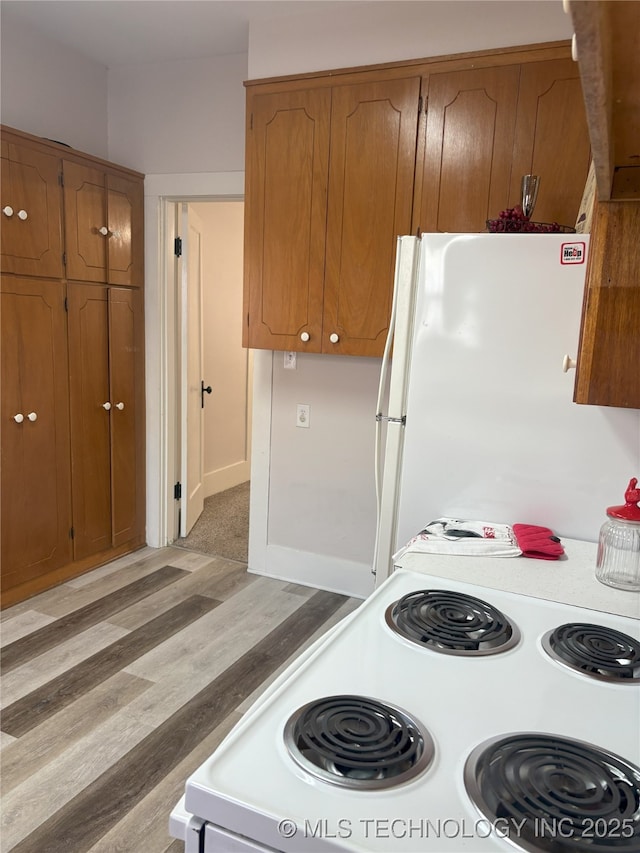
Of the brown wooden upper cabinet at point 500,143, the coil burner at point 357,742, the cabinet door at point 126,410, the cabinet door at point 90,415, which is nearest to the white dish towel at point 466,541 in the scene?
the coil burner at point 357,742

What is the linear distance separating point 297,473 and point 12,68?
257 centimetres

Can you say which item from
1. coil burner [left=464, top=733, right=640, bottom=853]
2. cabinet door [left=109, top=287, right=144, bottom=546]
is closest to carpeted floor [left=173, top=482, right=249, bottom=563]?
cabinet door [left=109, top=287, right=144, bottom=546]

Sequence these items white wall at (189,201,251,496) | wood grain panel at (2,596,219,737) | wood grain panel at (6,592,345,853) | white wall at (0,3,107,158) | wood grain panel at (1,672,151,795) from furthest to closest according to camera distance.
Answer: white wall at (189,201,251,496) → white wall at (0,3,107,158) → wood grain panel at (2,596,219,737) → wood grain panel at (1,672,151,795) → wood grain panel at (6,592,345,853)

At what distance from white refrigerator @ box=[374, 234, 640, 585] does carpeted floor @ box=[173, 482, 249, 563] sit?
2.25 meters

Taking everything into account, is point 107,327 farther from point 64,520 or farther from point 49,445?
point 64,520

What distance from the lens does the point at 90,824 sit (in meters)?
1.77

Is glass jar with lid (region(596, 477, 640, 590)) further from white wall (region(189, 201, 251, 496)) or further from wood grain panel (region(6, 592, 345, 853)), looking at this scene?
white wall (region(189, 201, 251, 496))

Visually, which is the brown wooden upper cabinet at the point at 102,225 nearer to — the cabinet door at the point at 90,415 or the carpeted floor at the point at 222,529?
the cabinet door at the point at 90,415

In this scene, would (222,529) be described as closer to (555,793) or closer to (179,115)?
(179,115)

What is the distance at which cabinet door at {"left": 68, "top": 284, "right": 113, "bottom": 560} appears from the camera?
10.7 feet

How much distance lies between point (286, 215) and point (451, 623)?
2195mm

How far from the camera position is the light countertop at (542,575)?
1.36 m

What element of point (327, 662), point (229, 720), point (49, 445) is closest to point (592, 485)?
point (327, 662)

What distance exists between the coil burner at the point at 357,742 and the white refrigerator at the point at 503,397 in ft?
3.36
